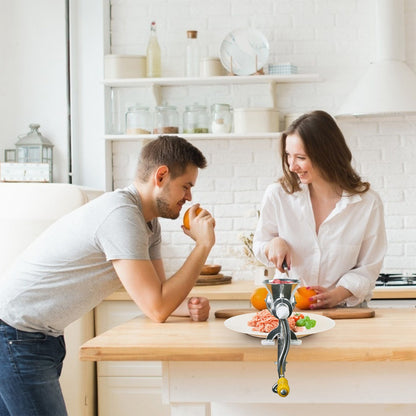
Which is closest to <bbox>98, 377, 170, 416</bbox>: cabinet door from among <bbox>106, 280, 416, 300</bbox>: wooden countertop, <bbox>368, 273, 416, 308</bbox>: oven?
<bbox>106, 280, 416, 300</bbox>: wooden countertop

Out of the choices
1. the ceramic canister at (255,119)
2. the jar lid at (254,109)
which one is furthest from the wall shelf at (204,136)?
the jar lid at (254,109)

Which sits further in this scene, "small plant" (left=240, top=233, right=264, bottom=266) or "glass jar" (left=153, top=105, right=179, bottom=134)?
"glass jar" (left=153, top=105, right=179, bottom=134)

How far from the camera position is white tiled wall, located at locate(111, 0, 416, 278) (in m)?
4.05

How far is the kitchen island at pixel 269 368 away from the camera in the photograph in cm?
160

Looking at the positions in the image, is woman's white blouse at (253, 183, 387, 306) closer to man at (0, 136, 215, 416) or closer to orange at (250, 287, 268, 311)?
orange at (250, 287, 268, 311)

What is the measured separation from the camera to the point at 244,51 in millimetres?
3961

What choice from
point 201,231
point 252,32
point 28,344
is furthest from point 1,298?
point 252,32

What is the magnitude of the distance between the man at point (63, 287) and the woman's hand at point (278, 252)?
375 millimetres

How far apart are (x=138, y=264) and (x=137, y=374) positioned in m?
1.86

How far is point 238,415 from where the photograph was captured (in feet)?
6.15

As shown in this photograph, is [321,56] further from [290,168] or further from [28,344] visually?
[28,344]

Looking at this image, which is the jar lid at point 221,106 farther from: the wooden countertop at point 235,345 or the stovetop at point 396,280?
the wooden countertop at point 235,345

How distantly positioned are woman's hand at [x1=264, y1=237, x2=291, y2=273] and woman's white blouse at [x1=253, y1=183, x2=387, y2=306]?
11 centimetres

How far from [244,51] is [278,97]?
0.36 meters
